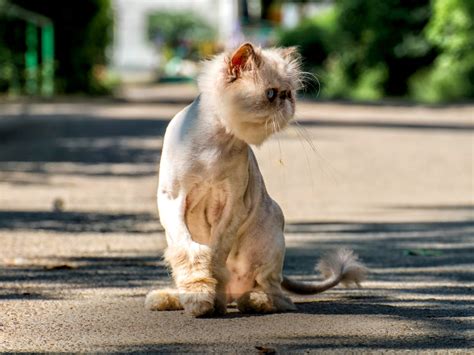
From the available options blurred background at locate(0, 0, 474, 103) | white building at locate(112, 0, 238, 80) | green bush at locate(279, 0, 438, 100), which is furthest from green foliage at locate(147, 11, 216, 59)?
green bush at locate(279, 0, 438, 100)

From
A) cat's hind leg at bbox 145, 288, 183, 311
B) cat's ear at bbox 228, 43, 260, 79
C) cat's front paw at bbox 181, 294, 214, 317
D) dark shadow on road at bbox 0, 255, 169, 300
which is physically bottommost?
dark shadow on road at bbox 0, 255, 169, 300

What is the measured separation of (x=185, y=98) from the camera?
3353 centimetres

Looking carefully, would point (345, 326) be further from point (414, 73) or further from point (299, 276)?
point (414, 73)

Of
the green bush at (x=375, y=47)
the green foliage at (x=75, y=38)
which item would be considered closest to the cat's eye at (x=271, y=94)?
the green foliage at (x=75, y=38)

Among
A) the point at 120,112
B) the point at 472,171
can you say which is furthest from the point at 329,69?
the point at 472,171

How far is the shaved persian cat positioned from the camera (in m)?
5.80

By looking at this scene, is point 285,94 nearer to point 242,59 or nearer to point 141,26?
point 242,59

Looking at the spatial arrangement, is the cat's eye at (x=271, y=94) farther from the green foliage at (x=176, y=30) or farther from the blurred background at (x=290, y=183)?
the green foliage at (x=176, y=30)

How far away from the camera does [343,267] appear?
21.8ft

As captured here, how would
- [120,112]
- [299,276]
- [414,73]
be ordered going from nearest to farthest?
1. [299,276]
2. [120,112]
3. [414,73]

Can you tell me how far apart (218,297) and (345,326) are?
667 millimetres

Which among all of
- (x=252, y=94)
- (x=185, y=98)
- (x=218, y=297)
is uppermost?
(x=252, y=94)

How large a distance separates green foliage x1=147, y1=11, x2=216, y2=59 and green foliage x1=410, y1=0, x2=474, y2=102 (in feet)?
98.9

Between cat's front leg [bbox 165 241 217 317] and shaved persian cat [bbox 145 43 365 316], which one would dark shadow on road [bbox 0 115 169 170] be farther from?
cat's front leg [bbox 165 241 217 317]
